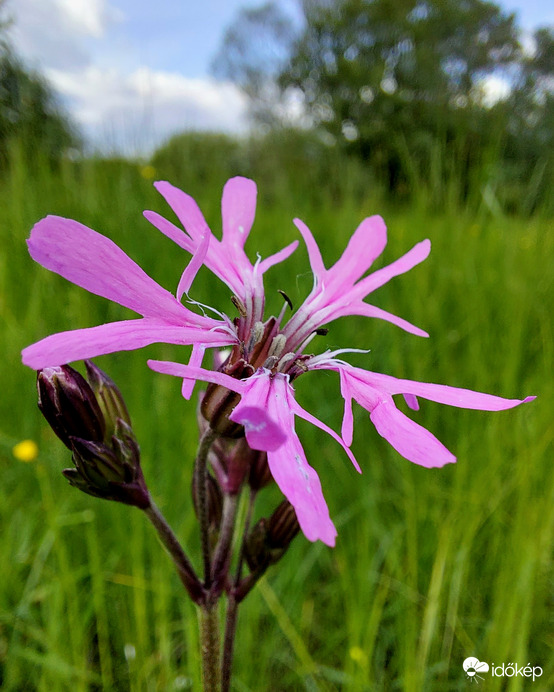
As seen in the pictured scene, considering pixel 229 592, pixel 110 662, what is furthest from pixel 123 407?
pixel 110 662

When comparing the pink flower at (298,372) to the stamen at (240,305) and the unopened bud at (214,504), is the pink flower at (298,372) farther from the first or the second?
the unopened bud at (214,504)

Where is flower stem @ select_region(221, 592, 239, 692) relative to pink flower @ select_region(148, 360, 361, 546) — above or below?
below

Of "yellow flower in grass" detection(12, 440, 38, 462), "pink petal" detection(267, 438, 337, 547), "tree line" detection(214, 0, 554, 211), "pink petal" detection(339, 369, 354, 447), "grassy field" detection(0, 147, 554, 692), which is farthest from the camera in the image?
→ "tree line" detection(214, 0, 554, 211)

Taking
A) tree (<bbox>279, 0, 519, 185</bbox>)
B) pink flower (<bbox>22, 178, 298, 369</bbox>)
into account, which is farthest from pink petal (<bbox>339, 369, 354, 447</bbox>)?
tree (<bbox>279, 0, 519, 185</bbox>)

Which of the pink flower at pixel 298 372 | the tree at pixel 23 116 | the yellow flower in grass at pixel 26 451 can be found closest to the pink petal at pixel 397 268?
the pink flower at pixel 298 372

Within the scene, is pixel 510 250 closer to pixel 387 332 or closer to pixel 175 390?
pixel 387 332

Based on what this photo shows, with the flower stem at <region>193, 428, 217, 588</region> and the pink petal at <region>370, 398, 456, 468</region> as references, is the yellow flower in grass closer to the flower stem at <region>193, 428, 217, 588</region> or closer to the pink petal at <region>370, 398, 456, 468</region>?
the flower stem at <region>193, 428, 217, 588</region>

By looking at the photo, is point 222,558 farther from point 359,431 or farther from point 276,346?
point 359,431
